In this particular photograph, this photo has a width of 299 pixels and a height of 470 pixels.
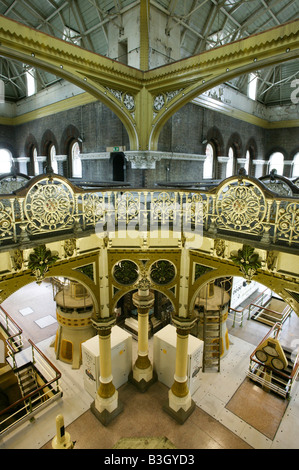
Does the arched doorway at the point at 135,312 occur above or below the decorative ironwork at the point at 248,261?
below

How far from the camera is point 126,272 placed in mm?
6418

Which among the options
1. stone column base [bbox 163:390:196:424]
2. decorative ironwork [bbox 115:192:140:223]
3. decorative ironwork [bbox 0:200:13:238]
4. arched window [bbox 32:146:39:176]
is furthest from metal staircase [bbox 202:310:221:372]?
arched window [bbox 32:146:39:176]

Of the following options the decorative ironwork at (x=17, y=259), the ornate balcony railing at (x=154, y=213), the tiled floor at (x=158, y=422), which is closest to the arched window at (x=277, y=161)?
the tiled floor at (x=158, y=422)

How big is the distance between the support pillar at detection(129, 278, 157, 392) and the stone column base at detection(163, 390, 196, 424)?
1101 millimetres

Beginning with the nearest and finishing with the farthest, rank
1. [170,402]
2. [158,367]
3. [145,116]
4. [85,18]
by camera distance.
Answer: [170,402] < [145,116] < [158,367] < [85,18]

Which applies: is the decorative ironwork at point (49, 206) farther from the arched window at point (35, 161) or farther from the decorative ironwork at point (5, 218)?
the arched window at point (35, 161)

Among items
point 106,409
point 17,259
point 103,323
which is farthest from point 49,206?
point 106,409

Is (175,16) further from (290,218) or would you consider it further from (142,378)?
(142,378)

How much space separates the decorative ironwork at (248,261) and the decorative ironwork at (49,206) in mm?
3177

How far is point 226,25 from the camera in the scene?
11.1 metres

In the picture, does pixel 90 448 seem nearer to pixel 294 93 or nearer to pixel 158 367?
pixel 158 367

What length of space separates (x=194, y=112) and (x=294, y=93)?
862 centimetres

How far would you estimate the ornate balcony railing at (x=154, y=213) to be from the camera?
4352 millimetres

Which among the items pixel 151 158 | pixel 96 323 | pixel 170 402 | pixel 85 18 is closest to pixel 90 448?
pixel 170 402
